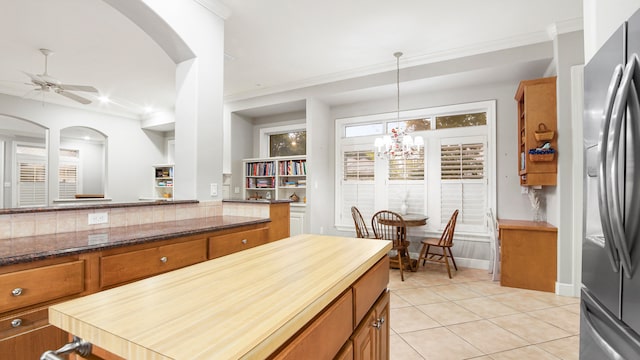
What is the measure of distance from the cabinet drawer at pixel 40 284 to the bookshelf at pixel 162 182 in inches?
249

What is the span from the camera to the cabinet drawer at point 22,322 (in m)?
1.09

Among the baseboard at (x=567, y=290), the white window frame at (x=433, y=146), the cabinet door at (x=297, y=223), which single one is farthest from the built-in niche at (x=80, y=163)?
the baseboard at (x=567, y=290)

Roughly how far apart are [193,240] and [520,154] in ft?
12.8

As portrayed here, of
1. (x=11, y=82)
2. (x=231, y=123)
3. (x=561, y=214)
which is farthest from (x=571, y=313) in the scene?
(x=11, y=82)

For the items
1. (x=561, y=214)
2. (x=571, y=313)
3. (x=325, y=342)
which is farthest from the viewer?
(x=561, y=214)

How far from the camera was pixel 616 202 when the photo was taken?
2.92 feet

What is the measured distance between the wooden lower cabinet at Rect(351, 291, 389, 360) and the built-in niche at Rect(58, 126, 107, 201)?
920cm

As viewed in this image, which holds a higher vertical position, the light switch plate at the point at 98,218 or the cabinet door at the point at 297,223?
the light switch plate at the point at 98,218

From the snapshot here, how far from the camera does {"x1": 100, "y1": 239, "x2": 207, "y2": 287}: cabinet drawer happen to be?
143 cm

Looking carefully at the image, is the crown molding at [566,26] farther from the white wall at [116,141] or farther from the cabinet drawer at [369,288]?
the white wall at [116,141]

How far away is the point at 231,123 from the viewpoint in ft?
18.6

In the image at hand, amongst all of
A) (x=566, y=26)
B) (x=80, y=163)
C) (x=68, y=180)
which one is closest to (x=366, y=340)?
(x=566, y=26)

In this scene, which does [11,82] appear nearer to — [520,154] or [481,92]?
[481,92]

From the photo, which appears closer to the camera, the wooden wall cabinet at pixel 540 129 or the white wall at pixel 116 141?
the wooden wall cabinet at pixel 540 129
